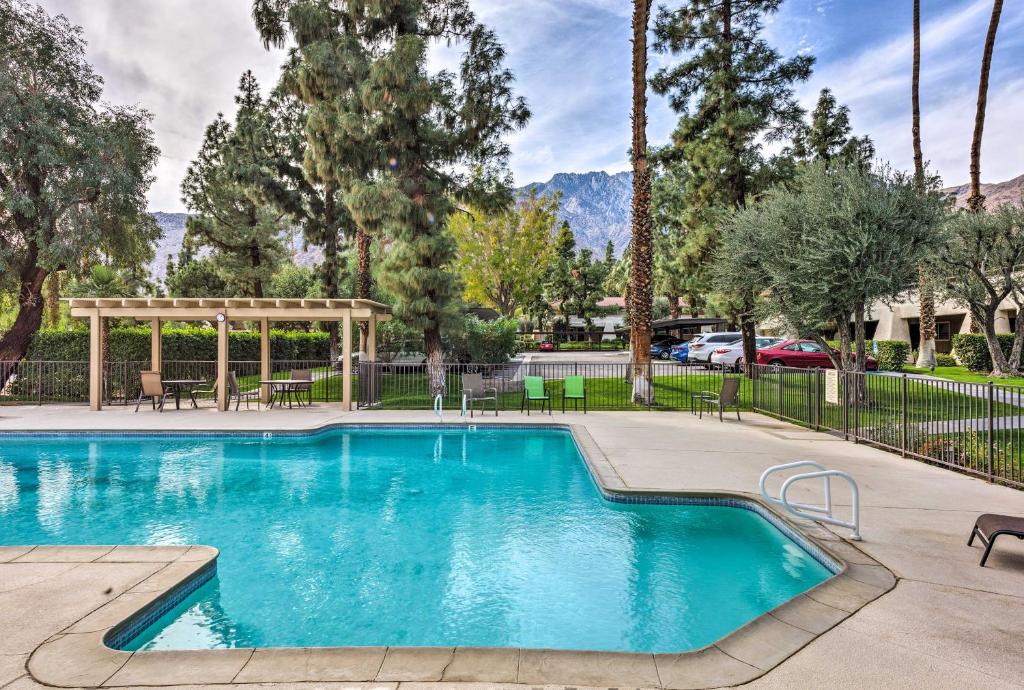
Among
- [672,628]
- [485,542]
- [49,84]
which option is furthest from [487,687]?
[49,84]

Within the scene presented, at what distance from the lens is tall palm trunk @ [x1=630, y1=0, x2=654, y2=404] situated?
50.7ft

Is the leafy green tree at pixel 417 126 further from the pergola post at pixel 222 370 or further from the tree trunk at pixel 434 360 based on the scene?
the pergola post at pixel 222 370

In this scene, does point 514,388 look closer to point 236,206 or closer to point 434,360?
point 434,360

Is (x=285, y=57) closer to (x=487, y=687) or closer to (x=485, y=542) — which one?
(x=485, y=542)

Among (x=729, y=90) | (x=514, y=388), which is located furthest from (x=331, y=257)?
(x=729, y=90)

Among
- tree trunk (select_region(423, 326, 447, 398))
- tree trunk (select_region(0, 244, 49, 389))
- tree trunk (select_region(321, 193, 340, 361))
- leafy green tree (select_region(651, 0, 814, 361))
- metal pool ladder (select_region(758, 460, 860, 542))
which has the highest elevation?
leafy green tree (select_region(651, 0, 814, 361))

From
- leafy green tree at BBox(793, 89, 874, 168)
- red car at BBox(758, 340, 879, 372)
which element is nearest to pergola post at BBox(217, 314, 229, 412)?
red car at BBox(758, 340, 879, 372)

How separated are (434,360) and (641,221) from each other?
7.59 meters

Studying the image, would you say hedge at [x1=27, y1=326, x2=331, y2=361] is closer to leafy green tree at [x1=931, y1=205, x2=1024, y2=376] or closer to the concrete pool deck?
the concrete pool deck

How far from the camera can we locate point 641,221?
15.6 meters

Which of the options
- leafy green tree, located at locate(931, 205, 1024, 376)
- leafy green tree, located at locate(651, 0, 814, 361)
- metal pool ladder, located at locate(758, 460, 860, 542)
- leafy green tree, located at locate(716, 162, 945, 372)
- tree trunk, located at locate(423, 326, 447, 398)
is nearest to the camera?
metal pool ladder, located at locate(758, 460, 860, 542)

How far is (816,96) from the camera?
93.5 ft

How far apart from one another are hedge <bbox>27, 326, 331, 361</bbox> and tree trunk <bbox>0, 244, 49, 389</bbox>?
102 centimetres

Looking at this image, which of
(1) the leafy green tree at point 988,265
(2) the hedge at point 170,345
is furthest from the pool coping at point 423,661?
(1) the leafy green tree at point 988,265
